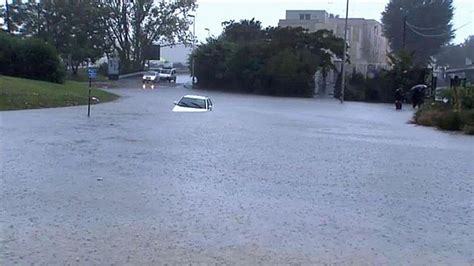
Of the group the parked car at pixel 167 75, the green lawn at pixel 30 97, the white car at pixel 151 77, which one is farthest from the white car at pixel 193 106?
the parked car at pixel 167 75

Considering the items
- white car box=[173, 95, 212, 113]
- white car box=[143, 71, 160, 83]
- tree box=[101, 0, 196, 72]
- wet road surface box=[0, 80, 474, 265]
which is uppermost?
tree box=[101, 0, 196, 72]

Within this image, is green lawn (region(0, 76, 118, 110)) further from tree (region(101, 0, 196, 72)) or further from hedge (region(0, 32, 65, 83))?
tree (region(101, 0, 196, 72))

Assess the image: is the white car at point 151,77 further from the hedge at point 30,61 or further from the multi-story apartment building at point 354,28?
the hedge at point 30,61

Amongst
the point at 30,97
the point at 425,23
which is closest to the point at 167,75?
the point at 425,23

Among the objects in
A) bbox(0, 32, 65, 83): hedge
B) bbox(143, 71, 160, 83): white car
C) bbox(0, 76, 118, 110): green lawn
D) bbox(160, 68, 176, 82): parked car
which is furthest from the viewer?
bbox(160, 68, 176, 82): parked car

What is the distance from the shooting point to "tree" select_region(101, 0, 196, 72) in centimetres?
8244

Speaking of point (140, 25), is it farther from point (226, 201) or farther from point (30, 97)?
point (226, 201)

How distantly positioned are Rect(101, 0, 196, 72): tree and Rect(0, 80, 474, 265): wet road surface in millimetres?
64792

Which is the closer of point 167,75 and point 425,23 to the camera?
point 167,75

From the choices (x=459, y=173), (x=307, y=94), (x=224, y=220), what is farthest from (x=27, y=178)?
(x=307, y=94)

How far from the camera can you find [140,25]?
83500mm

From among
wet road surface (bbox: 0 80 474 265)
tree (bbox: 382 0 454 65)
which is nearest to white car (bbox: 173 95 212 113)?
wet road surface (bbox: 0 80 474 265)

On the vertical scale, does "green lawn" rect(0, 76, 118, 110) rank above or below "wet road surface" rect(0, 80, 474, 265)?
above

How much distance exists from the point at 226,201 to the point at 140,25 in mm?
75727
